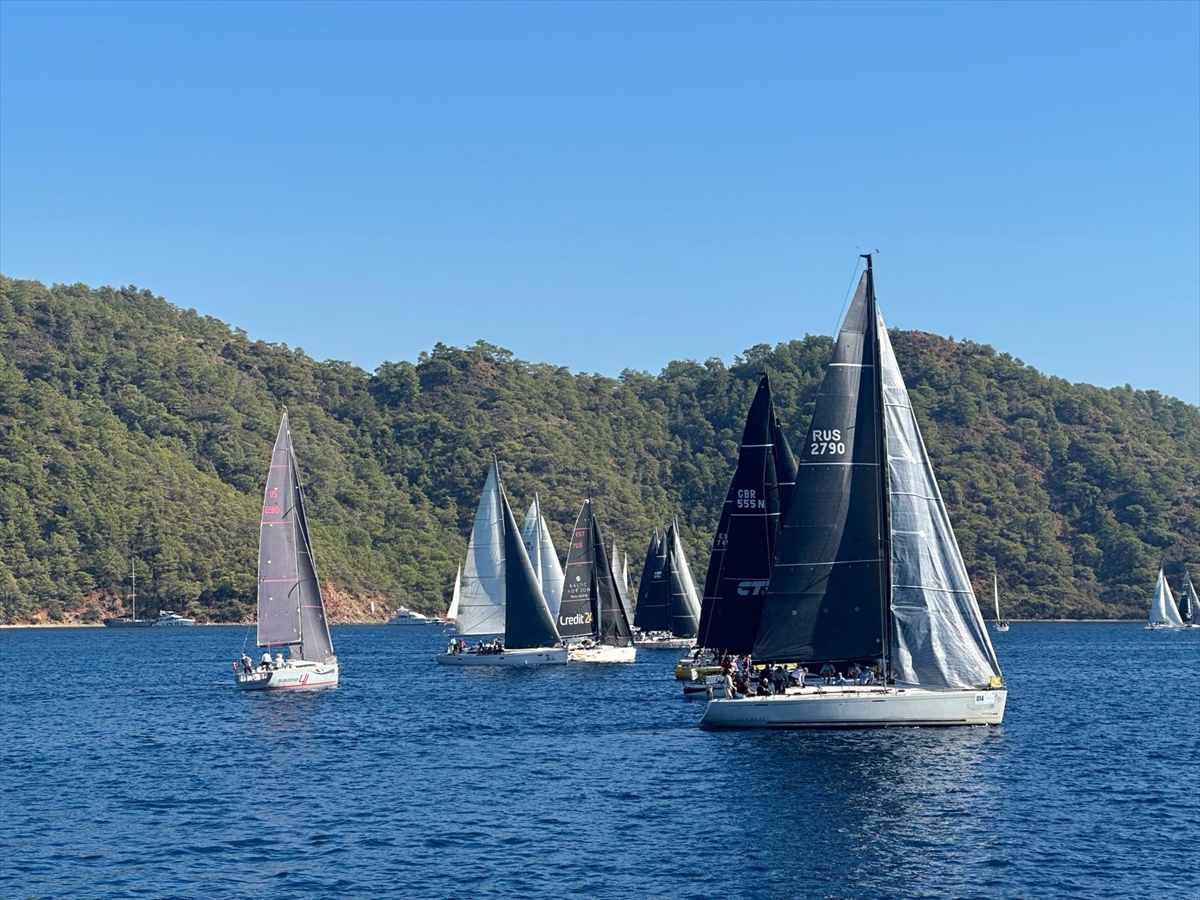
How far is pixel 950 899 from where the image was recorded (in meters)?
26.7

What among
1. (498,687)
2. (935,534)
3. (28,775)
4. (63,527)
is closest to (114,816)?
(28,775)

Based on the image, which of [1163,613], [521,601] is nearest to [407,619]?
[1163,613]

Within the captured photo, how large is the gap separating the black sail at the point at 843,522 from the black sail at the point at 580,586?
40533 millimetres

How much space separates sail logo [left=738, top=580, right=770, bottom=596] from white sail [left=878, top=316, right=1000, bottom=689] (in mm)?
11182

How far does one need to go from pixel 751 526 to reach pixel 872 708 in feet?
40.5

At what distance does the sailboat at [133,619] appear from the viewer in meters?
172

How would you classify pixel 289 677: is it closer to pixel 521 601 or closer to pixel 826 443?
pixel 521 601

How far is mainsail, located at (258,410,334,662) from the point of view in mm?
63125

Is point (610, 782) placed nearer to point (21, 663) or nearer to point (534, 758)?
point (534, 758)

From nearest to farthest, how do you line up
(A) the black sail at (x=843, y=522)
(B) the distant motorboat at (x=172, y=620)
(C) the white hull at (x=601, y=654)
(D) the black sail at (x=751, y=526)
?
(A) the black sail at (x=843, y=522), (D) the black sail at (x=751, y=526), (C) the white hull at (x=601, y=654), (B) the distant motorboat at (x=172, y=620)

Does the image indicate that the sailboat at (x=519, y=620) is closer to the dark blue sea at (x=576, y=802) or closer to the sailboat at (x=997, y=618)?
the dark blue sea at (x=576, y=802)

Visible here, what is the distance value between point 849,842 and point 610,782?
30.3ft

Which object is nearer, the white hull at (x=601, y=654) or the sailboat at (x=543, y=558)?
the white hull at (x=601, y=654)

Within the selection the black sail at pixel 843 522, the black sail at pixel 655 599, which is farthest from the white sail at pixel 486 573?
the black sail at pixel 843 522
